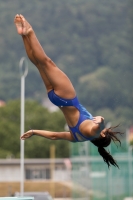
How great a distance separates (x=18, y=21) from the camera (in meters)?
9.66

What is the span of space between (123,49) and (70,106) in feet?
451

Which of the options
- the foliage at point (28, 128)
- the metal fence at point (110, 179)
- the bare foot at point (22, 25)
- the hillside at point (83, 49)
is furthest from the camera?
the hillside at point (83, 49)

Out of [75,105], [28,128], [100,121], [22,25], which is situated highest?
[28,128]

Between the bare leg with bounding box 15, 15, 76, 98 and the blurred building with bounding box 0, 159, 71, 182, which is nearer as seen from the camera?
the bare leg with bounding box 15, 15, 76, 98

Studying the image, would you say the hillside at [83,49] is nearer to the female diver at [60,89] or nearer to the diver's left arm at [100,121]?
the female diver at [60,89]

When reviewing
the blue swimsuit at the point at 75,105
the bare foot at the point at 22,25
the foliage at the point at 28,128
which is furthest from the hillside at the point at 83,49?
the bare foot at the point at 22,25

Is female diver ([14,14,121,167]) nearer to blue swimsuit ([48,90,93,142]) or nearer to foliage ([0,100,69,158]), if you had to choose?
blue swimsuit ([48,90,93,142])

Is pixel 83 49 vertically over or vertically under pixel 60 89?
over

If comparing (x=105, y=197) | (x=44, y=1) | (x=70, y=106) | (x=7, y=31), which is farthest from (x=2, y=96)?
(x=70, y=106)

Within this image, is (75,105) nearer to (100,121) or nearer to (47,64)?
(47,64)

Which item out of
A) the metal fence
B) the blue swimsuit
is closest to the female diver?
the blue swimsuit

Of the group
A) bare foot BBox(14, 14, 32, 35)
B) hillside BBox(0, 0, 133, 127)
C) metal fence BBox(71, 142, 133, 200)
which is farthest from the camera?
hillside BBox(0, 0, 133, 127)

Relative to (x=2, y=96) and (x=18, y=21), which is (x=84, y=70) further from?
(x=18, y=21)

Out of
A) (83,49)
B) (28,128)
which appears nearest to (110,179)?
(28,128)
